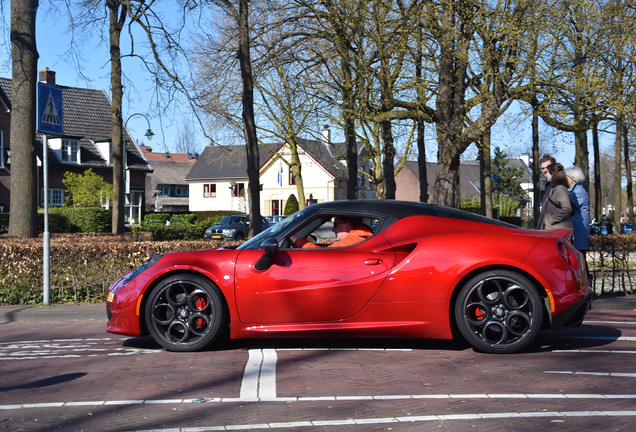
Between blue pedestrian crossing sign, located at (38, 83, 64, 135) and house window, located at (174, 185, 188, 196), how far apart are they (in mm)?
78940

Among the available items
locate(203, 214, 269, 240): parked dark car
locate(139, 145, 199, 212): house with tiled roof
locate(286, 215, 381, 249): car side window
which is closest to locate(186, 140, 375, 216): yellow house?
locate(139, 145, 199, 212): house with tiled roof

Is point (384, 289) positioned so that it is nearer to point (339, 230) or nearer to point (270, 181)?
point (339, 230)

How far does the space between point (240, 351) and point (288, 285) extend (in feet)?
2.77

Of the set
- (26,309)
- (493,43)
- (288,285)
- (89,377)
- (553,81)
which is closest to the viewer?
(89,377)

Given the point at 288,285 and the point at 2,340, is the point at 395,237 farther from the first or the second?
the point at 2,340

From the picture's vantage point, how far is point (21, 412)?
12.8 feet

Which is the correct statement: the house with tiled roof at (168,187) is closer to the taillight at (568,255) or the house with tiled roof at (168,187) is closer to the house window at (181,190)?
the house window at (181,190)

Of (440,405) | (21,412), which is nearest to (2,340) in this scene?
(21,412)

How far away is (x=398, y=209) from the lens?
589 cm

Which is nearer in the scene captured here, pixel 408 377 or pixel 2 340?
pixel 408 377

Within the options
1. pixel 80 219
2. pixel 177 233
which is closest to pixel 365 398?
pixel 177 233

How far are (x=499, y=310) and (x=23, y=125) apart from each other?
37.2ft

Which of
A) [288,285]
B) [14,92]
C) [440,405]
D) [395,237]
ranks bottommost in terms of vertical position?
[440,405]

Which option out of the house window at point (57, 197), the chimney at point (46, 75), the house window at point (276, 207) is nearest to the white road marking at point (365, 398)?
the house window at point (57, 197)
